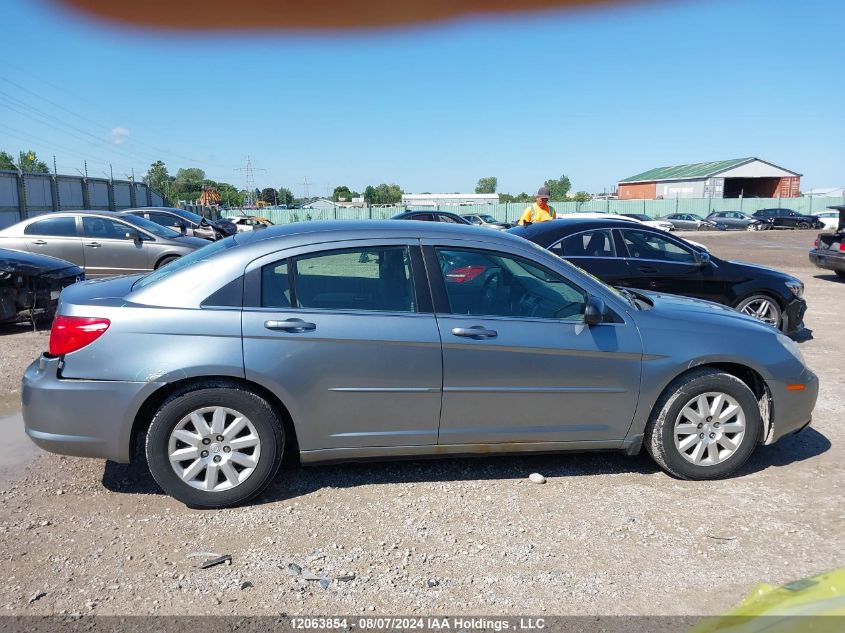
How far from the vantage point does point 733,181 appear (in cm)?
6894

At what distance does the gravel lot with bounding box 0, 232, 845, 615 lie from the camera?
10.2 feet

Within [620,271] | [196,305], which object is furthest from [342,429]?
[620,271]

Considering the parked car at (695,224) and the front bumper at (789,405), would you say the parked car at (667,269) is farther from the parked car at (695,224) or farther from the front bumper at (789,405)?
the parked car at (695,224)

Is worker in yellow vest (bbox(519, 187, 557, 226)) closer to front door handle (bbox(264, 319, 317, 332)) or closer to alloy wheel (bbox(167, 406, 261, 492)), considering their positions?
front door handle (bbox(264, 319, 317, 332))

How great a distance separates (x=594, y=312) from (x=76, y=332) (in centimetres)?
300

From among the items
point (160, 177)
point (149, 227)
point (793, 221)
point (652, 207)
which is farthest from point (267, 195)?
point (149, 227)

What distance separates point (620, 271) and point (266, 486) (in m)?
5.46

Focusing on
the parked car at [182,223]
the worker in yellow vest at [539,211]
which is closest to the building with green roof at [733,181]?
the parked car at [182,223]

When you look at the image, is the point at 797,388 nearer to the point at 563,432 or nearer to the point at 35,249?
the point at 563,432

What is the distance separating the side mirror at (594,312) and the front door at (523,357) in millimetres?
57

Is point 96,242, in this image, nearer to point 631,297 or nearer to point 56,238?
point 56,238

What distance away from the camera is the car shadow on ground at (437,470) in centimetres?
427

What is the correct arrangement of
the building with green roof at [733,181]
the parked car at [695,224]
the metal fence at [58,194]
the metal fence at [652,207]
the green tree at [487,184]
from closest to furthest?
the metal fence at [58,194]
the parked car at [695,224]
the metal fence at [652,207]
the building with green roof at [733,181]
the green tree at [487,184]

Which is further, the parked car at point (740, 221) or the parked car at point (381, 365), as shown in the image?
the parked car at point (740, 221)
